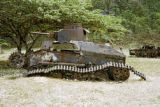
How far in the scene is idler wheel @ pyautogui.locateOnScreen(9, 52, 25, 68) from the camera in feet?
71.2

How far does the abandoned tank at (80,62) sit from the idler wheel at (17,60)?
426 cm

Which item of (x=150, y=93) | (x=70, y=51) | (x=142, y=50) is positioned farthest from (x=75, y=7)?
(x=142, y=50)

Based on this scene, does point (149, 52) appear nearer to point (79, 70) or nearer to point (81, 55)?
point (81, 55)

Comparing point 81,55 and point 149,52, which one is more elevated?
point 81,55

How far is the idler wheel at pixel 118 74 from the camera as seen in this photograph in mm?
16750

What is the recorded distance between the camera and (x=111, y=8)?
182 feet

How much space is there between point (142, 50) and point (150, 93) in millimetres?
21815

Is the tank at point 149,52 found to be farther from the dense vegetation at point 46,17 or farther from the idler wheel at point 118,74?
the idler wheel at point 118,74

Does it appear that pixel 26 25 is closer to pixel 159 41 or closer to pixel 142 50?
pixel 142 50

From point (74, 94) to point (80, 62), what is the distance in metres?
4.81

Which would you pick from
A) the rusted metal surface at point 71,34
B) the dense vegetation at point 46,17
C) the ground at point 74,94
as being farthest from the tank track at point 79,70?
the dense vegetation at point 46,17

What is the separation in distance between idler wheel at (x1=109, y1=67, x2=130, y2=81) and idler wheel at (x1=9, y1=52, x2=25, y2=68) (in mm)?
6277

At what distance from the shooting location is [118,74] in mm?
16828

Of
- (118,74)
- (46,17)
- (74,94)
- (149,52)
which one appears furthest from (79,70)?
(149,52)
